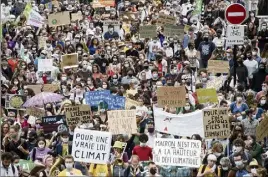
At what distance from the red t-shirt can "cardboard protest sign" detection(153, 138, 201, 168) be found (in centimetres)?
42

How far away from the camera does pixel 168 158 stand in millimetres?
21703

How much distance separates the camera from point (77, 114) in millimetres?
24750

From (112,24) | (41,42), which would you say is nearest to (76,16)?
(112,24)

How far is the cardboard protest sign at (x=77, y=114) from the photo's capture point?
24.7 m

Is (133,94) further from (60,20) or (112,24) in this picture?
(60,20)

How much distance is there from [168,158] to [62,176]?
2.41m

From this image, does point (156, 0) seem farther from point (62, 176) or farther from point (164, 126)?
point (62, 176)

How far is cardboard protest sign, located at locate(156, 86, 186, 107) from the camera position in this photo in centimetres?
2614

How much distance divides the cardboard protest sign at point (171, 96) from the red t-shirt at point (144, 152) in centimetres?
361

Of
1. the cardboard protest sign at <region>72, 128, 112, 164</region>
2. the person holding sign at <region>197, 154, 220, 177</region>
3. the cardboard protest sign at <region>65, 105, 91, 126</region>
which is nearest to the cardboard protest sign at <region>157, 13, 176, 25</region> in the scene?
the cardboard protest sign at <region>65, 105, 91, 126</region>

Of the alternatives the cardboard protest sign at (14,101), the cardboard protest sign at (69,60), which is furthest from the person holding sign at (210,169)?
the cardboard protest sign at (69,60)

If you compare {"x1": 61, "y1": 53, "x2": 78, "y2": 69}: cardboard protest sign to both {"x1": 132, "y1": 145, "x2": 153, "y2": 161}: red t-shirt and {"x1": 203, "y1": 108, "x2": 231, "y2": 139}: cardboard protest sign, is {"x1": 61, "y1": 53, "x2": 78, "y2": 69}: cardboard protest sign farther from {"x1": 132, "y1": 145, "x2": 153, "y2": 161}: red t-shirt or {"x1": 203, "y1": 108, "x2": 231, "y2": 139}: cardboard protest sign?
{"x1": 132, "y1": 145, "x2": 153, "y2": 161}: red t-shirt

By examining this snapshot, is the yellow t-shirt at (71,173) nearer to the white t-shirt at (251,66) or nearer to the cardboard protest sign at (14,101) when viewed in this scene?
the cardboard protest sign at (14,101)

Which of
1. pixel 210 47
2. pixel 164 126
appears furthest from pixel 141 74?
pixel 164 126
